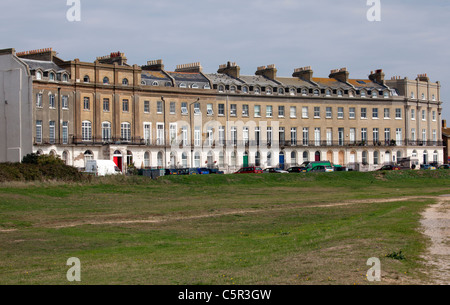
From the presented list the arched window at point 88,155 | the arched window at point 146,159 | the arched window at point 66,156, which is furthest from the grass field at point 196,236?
the arched window at point 146,159

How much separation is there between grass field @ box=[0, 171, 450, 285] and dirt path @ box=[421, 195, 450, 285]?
1.19 feet

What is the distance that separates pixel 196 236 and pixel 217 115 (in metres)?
62.7

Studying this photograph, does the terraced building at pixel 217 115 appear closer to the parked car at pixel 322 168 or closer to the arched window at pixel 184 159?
the arched window at pixel 184 159

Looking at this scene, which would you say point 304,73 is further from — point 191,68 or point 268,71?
point 191,68

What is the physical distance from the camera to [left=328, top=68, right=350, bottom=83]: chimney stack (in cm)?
10612

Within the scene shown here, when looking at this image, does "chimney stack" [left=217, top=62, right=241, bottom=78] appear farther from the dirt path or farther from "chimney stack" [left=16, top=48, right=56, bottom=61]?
the dirt path

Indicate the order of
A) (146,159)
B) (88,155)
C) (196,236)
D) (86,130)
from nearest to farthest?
(196,236) < (88,155) < (86,130) < (146,159)

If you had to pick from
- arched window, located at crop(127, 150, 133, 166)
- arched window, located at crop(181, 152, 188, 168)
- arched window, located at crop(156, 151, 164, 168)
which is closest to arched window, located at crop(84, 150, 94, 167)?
arched window, located at crop(127, 150, 133, 166)

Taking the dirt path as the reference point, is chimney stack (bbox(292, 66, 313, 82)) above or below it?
above

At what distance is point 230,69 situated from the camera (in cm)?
9938

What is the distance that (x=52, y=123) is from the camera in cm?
7725

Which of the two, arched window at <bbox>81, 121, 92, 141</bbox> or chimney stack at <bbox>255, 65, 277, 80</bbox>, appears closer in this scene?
arched window at <bbox>81, 121, 92, 141</bbox>

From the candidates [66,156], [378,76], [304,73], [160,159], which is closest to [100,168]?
[66,156]
